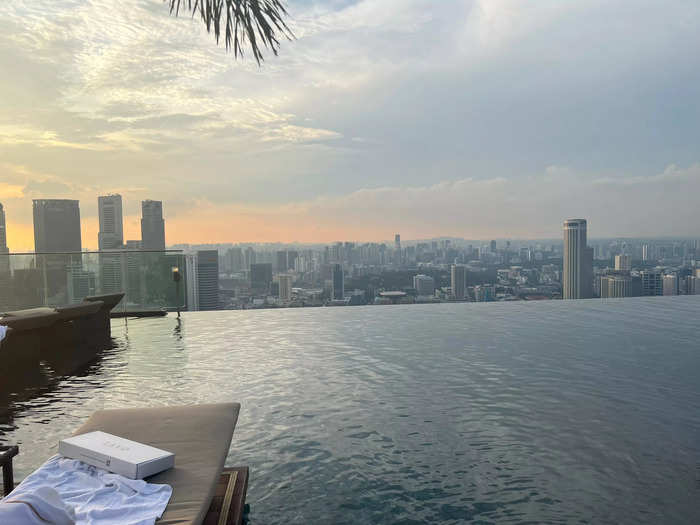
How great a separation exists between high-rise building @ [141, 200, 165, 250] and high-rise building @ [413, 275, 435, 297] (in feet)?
18.9

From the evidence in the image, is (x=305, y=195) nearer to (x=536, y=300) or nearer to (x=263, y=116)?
(x=263, y=116)

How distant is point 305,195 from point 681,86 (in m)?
11.2

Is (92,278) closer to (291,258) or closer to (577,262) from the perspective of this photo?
(291,258)

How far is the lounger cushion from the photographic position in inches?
61.9

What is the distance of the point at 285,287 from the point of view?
11992 millimetres

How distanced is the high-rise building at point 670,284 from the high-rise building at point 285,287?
8806 mm

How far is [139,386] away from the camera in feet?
14.6

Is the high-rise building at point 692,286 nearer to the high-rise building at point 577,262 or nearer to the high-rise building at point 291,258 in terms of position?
the high-rise building at point 577,262

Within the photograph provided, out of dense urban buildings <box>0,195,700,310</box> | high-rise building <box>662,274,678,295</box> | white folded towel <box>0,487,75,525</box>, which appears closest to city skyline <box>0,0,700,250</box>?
dense urban buildings <box>0,195,700,310</box>

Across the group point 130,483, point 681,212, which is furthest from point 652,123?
point 130,483

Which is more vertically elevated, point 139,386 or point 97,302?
point 97,302

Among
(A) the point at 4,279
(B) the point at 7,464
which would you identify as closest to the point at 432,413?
(B) the point at 7,464

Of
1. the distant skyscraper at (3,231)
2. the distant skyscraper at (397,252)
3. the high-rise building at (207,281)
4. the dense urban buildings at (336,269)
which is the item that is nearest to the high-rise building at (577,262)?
the dense urban buildings at (336,269)

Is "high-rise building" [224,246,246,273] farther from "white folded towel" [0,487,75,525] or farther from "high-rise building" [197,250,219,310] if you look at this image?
"white folded towel" [0,487,75,525]
